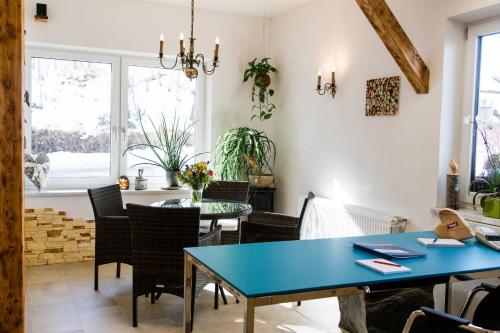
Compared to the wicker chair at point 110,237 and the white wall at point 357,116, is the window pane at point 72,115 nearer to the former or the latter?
the wicker chair at point 110,237

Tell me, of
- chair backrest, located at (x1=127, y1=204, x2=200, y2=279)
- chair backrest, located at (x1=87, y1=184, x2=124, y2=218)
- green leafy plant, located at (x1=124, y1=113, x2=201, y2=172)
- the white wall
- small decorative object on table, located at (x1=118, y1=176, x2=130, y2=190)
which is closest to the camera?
chair backrest, located at (x1=127, y1=204, x2=200, y2=279)

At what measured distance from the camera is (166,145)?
5785 millimetres

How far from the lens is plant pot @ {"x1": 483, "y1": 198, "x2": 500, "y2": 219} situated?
3.34m

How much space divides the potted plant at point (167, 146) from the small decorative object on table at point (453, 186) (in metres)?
3.03

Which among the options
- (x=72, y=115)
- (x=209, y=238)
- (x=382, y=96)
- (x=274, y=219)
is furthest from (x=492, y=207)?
(x=72, y=115)

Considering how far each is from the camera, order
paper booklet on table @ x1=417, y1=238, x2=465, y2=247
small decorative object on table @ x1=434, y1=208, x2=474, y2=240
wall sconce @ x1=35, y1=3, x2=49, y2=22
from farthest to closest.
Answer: wall sconce @ x1=35, y1=3, x2=49, y2=22
small decorative object on table @ x1=434, y1=208, x2=474, y2=240
paper booklet on table @ x1=417, y1=238, x2=465, y2=247

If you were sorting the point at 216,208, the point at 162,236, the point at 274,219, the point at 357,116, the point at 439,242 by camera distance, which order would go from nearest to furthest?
the point at 439,242 → the point at 162,236 → the point at 216,208 → the point at 274,219 → the point at 357,116

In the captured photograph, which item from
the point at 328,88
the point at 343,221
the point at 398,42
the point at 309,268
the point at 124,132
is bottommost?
the point at 343,221

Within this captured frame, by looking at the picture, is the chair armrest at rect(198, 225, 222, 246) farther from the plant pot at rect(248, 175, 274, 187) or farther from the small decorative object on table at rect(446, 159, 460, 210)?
the plant pot at rect(248, 175, 274, 187)

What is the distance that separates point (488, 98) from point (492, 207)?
2.73 feet

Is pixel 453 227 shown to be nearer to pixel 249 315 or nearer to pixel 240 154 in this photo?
pixel 249 315

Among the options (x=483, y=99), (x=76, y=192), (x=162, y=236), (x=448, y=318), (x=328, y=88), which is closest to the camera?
(x=448, y=318)


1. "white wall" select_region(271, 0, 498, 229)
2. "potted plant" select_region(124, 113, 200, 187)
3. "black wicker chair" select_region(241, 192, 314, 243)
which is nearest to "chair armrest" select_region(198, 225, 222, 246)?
"black wicker chair" select_region(241, 192, 314, 243)

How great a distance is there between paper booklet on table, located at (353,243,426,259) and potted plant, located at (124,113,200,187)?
11.1 ft
